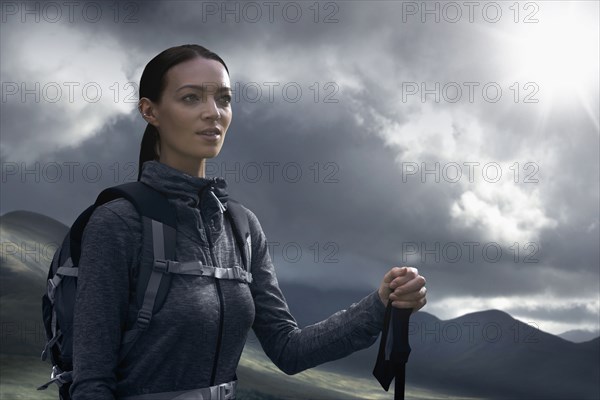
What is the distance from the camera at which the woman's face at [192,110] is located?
4.12m

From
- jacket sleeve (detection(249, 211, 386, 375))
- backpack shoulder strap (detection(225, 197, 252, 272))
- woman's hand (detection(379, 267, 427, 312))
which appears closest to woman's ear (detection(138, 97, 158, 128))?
backpack shoulder strap (detection(225, 197, 252, 272))

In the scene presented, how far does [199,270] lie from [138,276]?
0.34m

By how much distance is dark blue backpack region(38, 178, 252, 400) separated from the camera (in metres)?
3.66

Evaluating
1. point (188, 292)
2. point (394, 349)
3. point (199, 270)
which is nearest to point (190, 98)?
point (199, 270)

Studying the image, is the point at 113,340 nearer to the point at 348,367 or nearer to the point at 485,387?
the point at 348,367

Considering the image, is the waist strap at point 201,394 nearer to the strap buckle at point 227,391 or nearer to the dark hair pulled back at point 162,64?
the strap buckle at point 227,391

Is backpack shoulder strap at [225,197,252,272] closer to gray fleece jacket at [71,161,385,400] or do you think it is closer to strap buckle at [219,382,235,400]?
gray fleece jacket at [71,161,385,400]

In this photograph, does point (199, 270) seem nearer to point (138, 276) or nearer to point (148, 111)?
point (138, 276)

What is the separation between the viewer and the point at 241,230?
169 inches

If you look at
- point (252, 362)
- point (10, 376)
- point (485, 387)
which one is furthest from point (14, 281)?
point (485, 387)

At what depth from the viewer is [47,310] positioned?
4043 millimetres

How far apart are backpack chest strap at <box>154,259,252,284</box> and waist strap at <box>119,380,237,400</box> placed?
Result: 0.62m

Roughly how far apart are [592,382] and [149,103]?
659 ft

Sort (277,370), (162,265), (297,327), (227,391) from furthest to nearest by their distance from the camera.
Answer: (277,370) < (297,327) < (227,391) < (162,265)
